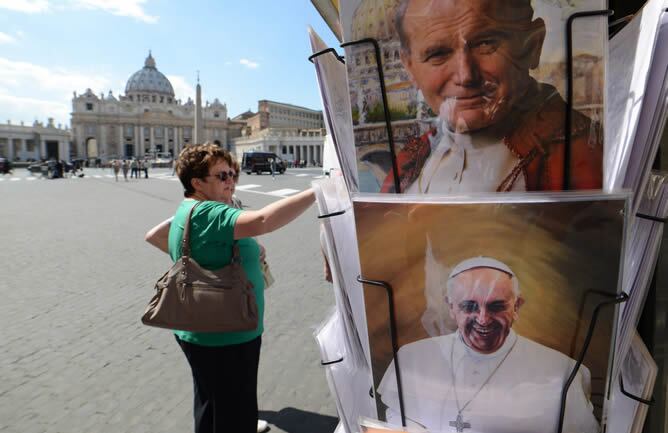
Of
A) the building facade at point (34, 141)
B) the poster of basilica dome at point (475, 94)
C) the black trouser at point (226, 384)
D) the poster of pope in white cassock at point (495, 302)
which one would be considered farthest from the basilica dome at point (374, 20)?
the building facade at point (34, 141)

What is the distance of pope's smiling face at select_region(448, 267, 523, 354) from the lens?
2.83ft

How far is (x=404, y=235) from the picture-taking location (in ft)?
2.88

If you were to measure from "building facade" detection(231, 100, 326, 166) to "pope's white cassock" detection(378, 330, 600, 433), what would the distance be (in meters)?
48.5

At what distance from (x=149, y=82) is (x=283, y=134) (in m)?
59.2

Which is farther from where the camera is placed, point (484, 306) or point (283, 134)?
point (283, 134)

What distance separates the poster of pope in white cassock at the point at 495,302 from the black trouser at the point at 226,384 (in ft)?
4.10

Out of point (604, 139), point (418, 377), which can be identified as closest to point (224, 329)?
point (418, 377)

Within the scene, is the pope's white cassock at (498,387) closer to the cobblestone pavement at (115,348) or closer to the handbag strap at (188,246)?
the handbag strap at (188,246)

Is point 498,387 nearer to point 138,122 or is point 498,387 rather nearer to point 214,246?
point 214,246

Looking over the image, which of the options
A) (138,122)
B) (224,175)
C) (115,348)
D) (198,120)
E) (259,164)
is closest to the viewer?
(224,175)

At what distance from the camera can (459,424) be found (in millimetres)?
914

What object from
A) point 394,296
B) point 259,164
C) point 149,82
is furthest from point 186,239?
point 149,82

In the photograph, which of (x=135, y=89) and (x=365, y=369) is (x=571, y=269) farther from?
(x=135, y=89)

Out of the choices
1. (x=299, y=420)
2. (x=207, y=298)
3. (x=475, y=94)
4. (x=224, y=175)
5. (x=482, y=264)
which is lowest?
(x=299, y=420)
